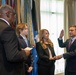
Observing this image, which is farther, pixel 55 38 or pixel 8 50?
pixel 55 38

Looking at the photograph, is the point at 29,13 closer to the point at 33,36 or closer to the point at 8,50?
the point at 33,36

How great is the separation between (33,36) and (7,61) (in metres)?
2.42

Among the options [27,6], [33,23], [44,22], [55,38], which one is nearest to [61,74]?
[55,38]

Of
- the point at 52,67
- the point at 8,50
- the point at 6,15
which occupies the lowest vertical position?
the point at 52,67

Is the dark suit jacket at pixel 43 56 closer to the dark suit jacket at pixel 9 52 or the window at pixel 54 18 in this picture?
the window at pixel 54 18

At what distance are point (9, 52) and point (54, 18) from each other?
3833mm

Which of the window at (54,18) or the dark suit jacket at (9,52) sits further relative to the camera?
the window at (54,18)

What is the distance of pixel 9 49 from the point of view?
1845mm

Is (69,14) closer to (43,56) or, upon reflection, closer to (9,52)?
(43,56)

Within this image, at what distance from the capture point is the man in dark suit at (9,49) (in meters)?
1.85

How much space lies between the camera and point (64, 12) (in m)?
5.59

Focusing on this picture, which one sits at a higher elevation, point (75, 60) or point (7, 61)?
point (7, 61)

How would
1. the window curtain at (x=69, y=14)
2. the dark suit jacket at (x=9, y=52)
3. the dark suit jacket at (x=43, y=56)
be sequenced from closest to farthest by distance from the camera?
1. the dark suit jacket at (x=9, y=52)
2. the dark suit jacket at (x=43, y=56)
3. the window curtain at (x=69, y=14)

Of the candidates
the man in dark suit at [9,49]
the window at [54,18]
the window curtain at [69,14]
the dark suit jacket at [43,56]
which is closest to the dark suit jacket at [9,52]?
the man in dark suit at [9,49]
